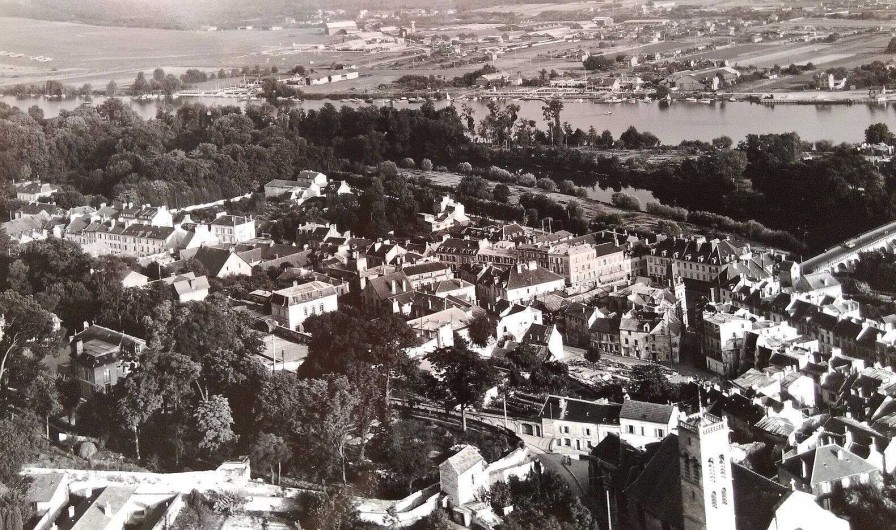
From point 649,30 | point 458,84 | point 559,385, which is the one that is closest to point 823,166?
point 649,30

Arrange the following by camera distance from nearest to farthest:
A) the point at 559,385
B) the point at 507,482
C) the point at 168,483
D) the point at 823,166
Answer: the point at 168,483 → the point at 507,482 → the point at 559,385 → the point at 823,166

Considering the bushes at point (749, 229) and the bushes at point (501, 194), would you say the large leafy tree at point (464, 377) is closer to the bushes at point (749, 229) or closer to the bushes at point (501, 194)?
the bushes at point (749, 229)

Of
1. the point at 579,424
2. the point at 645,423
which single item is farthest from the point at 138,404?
the point at 645,423

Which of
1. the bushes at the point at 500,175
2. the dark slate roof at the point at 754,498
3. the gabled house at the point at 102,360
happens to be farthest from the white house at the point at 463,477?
the bushes at the point at 500,175

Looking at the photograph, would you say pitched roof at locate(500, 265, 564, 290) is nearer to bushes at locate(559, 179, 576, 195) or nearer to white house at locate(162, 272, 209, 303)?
white house at locate(162, 272, 209, 303)

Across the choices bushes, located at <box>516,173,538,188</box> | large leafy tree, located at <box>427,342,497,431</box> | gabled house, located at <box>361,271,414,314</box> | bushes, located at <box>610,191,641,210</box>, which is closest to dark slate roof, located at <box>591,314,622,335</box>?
gabled house, located at <box>361,271,414,314</box>

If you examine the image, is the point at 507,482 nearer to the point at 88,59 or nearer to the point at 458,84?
the point at 88,59
